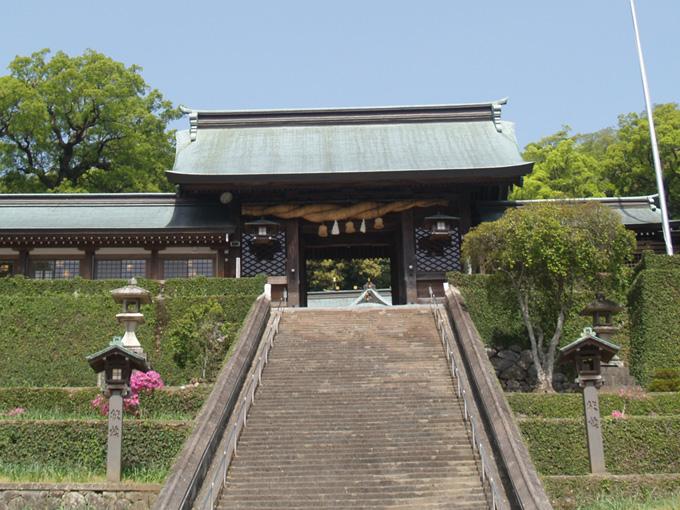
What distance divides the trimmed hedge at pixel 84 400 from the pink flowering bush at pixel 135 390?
17cm

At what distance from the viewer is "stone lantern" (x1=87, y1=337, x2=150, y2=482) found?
1565 cm

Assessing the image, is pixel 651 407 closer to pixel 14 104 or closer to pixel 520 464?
pixel 520 464

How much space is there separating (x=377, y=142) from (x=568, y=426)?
19188 millimetres

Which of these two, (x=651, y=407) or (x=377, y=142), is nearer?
(x=651, y=407)

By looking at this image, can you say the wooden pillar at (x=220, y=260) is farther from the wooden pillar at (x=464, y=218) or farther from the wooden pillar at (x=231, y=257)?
the wooden pillar at (x=464, y=218)

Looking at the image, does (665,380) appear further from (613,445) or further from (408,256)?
(408,256)

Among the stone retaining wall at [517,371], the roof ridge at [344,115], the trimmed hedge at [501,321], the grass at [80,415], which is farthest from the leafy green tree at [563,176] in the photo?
the grass at [80,415]

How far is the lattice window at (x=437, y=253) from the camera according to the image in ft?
97.3

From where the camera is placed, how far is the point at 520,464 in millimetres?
14227

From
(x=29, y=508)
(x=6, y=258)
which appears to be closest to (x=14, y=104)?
(x=6, y=258)

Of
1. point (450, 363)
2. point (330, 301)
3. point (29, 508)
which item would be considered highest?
point (330, 301)

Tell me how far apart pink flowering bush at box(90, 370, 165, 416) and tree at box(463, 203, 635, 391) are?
30.6 ft

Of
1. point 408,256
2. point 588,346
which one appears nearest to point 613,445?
point 588,346

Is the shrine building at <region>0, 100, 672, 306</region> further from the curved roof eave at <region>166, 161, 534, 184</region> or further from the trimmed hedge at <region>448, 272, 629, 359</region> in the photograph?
the trimmed hedge at <region>448, 272, 629, 359</region>
